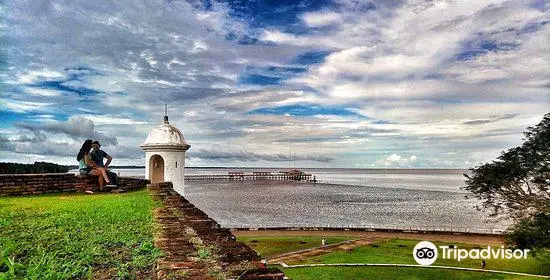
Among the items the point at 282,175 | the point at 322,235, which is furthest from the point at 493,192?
the point at 282,175

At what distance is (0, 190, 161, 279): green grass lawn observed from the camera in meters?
3.15

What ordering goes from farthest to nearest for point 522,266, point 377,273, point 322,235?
1. point 322,235
2. point 522,266
3. point 377,273

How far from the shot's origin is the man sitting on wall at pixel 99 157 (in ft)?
41.9

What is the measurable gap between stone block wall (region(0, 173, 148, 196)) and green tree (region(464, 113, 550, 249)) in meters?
16.9

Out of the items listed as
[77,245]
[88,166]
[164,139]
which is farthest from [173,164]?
[77,245]

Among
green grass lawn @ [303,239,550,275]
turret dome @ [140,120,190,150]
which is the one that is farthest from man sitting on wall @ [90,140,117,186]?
green grass lawn @ [303,239,550,275]

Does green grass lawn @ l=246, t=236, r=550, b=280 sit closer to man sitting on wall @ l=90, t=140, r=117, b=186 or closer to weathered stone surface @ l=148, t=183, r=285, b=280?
man sitting on wall @ l=90, t=140, r=117, b=186

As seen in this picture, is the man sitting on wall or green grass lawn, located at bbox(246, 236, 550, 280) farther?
green grass lawn, located at bbox(246, 236, 550, 280)

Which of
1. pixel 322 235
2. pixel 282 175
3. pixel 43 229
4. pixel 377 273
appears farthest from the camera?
pixel 282 175

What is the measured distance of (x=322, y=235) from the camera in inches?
1314

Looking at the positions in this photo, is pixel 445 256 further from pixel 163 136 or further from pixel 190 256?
pixel 190 256

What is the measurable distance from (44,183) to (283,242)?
1985cm

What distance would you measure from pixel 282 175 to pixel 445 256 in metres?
122

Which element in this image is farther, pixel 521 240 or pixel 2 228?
pixel 521 240
